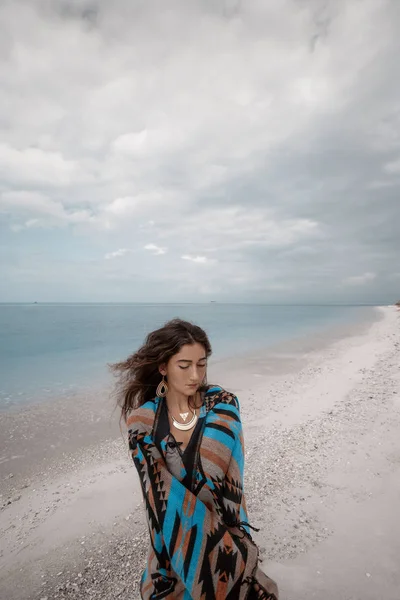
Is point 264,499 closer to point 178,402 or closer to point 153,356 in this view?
point 178,402

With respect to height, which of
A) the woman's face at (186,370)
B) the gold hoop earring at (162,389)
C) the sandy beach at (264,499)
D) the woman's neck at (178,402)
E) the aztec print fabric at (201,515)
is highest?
the woman's face at (186,370)

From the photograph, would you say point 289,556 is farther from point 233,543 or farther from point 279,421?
point 279,421

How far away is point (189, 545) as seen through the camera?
1.97m

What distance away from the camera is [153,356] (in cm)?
248

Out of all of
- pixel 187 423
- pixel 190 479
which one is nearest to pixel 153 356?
pixel 187 423

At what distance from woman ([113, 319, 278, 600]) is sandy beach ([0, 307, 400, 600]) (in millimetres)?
1666

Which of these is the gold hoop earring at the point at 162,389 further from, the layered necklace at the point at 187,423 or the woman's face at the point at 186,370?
the layered necklace at the point at 187,423

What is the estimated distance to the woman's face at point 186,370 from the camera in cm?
234

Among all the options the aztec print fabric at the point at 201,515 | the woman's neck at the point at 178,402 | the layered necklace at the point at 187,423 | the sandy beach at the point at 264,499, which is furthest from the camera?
the sandy beach at the point at 264,499

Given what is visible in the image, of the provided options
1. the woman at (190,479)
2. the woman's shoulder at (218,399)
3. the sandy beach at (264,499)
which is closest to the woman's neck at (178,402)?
the woman at (190,479)

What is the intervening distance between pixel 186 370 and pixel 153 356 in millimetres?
305

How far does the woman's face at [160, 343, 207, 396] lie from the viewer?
234 centimetres

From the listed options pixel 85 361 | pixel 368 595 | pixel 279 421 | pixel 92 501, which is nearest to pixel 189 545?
pixel 368 595

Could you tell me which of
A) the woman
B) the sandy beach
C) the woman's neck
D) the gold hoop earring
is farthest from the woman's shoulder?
the sandy beach
